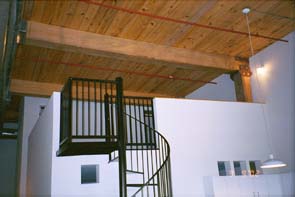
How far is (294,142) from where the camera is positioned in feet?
24.6

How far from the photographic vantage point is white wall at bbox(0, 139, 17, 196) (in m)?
12.6

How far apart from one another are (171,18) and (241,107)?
2.97 m

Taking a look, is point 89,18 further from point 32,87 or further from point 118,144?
point 32,87

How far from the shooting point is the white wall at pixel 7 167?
12.6 meters

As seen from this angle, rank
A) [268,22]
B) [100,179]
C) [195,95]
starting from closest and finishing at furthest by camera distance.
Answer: [100,179] < [268,22] < [195,95]

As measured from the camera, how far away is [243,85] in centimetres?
866

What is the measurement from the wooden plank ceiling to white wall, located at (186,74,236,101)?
4.12ft

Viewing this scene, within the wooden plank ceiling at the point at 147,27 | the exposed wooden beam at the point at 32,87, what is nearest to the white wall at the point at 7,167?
the exposed wooden beam at the point at 32,87

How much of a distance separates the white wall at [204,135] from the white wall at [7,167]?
823 centimetres

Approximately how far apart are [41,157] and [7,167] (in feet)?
20.7

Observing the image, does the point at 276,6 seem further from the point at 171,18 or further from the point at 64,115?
the point at 64,115

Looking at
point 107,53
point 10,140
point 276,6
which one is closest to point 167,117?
point 107,53

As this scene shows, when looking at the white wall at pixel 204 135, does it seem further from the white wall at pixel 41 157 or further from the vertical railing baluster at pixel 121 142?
the white wall at pixel 41 157

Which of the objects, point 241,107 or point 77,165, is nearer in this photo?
point 77,165
